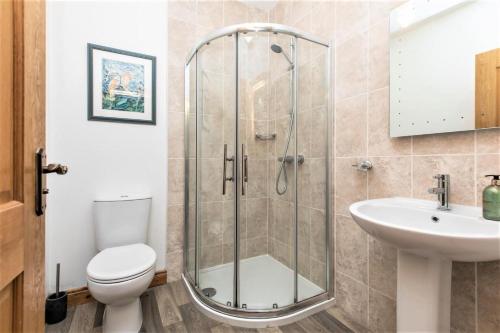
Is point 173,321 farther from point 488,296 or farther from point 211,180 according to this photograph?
point 488,296

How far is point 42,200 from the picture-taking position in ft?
2.03

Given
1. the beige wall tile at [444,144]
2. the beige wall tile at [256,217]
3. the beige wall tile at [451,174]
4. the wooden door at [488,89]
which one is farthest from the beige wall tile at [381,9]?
the beige wall tile at [256,217]

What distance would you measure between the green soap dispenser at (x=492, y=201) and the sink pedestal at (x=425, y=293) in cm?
23

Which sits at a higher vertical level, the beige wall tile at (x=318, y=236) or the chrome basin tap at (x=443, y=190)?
the chrome basin tap at (x=443, y=190)

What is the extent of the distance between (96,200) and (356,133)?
5.99 ft

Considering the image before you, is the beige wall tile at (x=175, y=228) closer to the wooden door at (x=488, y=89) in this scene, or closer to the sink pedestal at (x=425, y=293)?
the sink pedestal at (x=425, y=293)

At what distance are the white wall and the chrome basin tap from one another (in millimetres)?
1799

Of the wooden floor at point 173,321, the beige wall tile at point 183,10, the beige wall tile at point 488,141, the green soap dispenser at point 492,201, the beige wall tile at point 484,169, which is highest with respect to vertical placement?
the beige wall tile at point 183,10

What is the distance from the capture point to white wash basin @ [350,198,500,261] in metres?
0.73

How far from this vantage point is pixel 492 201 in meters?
0.90

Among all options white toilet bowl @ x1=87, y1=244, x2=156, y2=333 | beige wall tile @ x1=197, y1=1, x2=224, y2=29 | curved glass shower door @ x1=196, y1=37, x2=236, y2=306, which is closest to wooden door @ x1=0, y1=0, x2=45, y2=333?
white toilet bowl @ x1=87, y1=244, x2=156, y2=333

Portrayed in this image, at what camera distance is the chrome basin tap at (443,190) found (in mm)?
1089

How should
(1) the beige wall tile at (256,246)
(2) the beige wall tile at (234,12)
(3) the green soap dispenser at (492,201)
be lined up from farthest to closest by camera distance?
1. (2) the beige wall tile at (234,12)
2. (1) the beige wall tile at (256,246)
3. (3) the green soap dispenser at (492,201)

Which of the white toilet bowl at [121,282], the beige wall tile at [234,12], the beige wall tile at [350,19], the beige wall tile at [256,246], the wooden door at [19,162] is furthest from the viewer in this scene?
the beige wall tile at [234,12]
